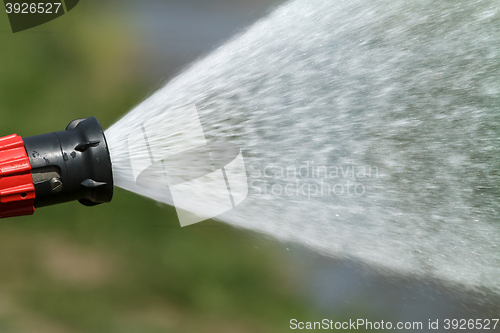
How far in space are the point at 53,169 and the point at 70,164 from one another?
3 cm

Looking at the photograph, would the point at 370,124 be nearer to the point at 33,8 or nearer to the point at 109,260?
the point at 109,260

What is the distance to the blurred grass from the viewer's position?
5.40 feet

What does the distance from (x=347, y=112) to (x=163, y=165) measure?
0.35m

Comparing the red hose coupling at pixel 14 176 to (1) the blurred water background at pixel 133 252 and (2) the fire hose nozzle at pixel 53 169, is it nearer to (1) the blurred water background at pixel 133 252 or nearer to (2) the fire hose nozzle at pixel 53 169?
(2) the fire hose nozzle at pixel 53 169

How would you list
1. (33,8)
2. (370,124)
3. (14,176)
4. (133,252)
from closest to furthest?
(14,176) → (370,124) → (133,252) → (33,8)

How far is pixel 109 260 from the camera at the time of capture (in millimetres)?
1743

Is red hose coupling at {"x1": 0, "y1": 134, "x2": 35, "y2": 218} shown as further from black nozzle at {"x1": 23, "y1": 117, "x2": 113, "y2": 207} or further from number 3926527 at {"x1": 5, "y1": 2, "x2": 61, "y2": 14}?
number 3926527 at {"x1": 5, "y1": 2, "x2": 61, "y2": 14}

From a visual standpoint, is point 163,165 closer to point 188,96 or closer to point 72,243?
point 188,96

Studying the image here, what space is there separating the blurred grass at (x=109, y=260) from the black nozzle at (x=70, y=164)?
0.94 meters

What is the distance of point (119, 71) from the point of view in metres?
1.94

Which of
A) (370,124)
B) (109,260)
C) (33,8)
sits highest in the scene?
(33,8)

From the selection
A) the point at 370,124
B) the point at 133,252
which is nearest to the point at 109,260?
the point at 133,252

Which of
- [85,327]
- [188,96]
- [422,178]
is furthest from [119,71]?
[422,178]

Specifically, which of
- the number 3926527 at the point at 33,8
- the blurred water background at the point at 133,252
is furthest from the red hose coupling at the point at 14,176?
the number 3926527 at the point at 33,8
